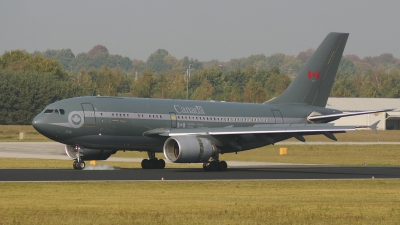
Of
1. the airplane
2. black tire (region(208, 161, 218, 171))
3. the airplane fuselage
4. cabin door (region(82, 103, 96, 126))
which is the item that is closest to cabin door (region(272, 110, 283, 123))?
the airplane

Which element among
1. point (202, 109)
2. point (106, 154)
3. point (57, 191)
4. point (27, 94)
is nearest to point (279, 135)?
point (202, 109)

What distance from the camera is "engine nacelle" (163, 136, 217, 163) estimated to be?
4225cm

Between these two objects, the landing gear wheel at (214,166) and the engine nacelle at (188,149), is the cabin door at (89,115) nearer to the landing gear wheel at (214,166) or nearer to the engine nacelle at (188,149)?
the engine nacelle at (188,149)

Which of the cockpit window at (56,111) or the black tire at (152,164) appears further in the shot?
the black tire at (152,164)

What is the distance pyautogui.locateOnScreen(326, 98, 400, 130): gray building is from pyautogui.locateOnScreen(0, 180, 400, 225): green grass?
328ft

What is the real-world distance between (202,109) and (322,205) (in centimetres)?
2371

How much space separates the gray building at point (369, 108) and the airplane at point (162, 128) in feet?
275

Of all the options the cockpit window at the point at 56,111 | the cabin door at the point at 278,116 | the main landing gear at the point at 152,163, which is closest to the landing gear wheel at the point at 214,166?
the main landing gear at the point at 152,163

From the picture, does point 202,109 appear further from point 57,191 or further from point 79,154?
point 57,191

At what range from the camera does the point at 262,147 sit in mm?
52719

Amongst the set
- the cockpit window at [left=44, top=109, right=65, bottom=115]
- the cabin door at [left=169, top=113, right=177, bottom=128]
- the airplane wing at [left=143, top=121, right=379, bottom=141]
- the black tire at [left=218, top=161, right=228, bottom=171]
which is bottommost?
the black tire at [left=218, top=161, right=228, bottom=171]

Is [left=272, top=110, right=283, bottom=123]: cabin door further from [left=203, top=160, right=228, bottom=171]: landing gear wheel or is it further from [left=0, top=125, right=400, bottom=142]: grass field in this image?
[left=0, top=125, right=400, bottom=142]: grass field

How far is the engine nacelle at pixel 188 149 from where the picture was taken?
4225cm

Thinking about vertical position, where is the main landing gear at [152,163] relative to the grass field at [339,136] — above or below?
above
